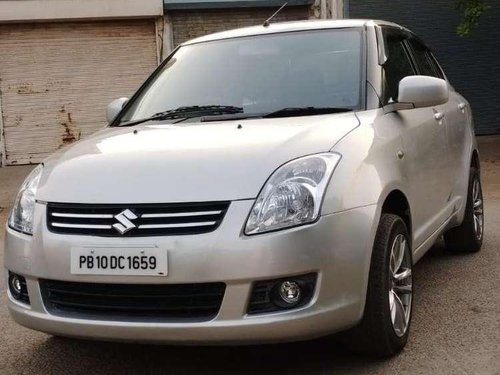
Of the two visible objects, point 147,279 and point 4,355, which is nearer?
point 147,279

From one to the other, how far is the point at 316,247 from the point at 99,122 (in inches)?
457

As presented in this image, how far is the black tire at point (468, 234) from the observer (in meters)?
5.47

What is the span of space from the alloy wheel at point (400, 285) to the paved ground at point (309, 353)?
0.16m

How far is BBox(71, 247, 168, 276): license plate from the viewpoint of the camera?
2.98 meters

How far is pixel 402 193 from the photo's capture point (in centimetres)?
372

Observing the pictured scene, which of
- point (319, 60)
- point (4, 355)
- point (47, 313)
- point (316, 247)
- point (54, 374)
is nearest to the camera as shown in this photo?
point (316, 247)

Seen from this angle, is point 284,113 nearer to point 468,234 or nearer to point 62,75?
point 468,234

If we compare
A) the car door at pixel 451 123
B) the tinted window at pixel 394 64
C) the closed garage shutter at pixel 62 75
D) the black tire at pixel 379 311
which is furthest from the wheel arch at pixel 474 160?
the closed garage shutter at pixel 62 75

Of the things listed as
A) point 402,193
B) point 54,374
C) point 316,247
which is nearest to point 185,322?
point 316,247

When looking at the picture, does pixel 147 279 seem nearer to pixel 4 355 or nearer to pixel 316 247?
pixel 316 247

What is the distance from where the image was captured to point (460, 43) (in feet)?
49.5

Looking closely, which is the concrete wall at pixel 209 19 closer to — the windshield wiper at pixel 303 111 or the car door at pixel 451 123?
the car door at pixel 451 123

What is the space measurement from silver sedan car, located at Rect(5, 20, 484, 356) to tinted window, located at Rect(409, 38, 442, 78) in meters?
1.18

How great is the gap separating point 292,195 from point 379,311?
687 millimetres
